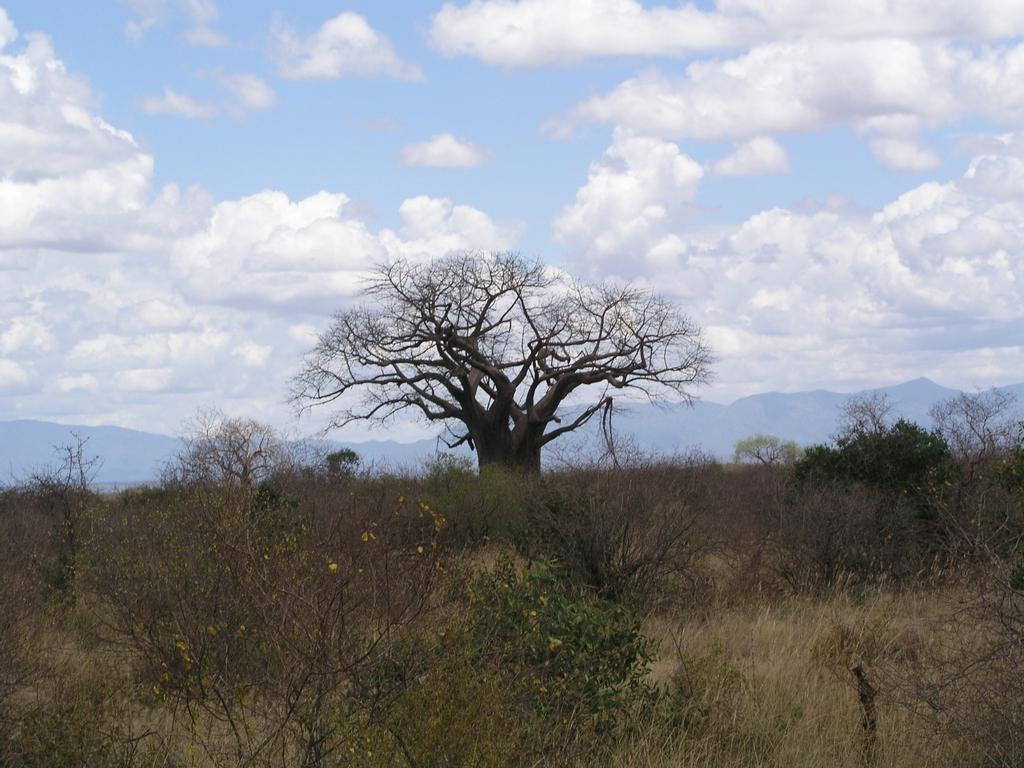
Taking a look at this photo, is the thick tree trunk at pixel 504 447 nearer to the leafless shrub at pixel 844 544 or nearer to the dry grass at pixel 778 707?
the leafless shrub at pixel 844 544

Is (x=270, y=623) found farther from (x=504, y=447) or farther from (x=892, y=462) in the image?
(x=504, y=447)

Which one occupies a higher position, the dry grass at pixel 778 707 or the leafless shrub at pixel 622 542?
the leafless shrub at pixel 622 542

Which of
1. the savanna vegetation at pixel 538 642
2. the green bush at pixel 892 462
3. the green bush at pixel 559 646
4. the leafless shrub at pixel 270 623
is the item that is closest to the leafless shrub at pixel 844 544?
the savanna vegetation at pixel 538 642

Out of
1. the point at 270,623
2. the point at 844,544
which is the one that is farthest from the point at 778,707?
the point at 844,544

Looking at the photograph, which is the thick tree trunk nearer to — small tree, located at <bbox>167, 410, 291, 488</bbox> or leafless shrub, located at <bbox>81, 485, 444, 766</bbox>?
small tree, located at <bbox>167, 410, 291, 488</bbox>

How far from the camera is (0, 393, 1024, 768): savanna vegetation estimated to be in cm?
600

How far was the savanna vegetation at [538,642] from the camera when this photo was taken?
19.7 feet

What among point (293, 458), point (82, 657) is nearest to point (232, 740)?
point (82, 657)

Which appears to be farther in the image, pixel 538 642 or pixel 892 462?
pixel 892 462

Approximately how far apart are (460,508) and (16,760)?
514 inches

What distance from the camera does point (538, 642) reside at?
7.31 metres

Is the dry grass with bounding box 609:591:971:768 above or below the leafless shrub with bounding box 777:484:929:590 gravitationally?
below

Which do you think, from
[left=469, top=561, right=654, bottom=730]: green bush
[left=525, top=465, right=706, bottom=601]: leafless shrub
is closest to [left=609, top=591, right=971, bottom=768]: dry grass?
[left=469, top=561, right=654, bottom=730]: green bush

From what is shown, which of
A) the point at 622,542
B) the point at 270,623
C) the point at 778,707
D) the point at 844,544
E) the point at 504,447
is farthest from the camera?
the point at 504,447
